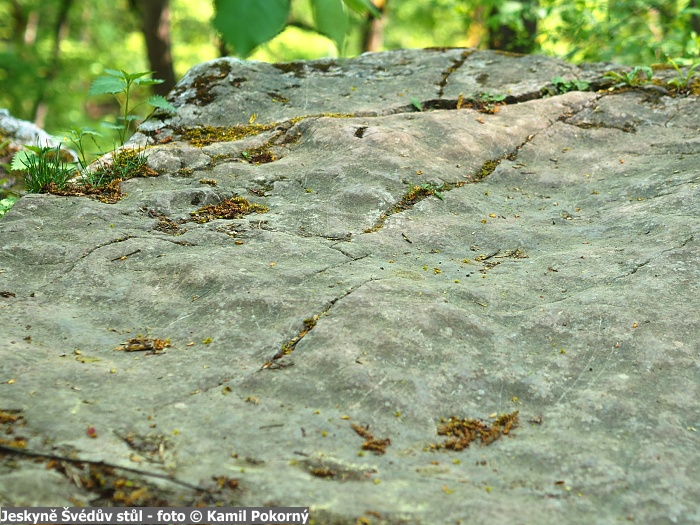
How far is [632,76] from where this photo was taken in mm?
5098

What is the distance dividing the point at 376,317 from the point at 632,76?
3604mm

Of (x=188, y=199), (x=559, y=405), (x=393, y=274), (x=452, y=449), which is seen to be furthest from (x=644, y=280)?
(x=188, y=199)

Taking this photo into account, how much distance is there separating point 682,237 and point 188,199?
2.66m

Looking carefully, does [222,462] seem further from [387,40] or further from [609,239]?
[387,40]

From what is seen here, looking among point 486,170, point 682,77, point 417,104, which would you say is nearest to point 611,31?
point 682,77

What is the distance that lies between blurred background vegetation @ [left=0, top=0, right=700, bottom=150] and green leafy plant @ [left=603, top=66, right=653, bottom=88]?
1212 millimetres

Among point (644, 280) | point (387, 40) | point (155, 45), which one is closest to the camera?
point (644, 280)

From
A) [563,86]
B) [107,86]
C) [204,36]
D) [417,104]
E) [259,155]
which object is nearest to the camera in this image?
[107,86]

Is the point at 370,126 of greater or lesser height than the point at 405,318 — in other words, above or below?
above

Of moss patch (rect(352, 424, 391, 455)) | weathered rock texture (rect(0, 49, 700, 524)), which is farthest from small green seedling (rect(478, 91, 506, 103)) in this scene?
moss patch (rect(352, 424, 391, 455))

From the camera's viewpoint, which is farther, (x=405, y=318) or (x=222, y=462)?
(x=405, y=318)

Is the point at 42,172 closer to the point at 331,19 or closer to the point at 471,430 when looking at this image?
the point at 471,430

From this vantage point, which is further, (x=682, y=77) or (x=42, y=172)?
(x=682, y=77)

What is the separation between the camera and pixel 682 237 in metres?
3.26
